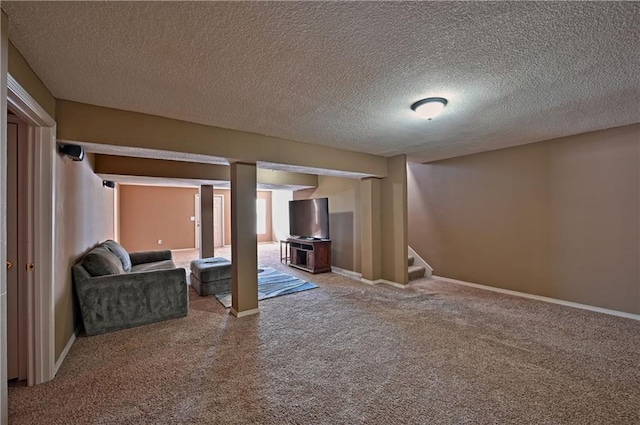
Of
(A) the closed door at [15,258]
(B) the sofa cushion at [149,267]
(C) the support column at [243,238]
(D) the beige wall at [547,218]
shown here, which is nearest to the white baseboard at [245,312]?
(C) the support column at [243,238]

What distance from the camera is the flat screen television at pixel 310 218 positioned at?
5680mm

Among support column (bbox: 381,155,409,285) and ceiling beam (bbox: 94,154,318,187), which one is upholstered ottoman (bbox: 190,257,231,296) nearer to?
ceiling beam (bbox: 94,154,318,187)

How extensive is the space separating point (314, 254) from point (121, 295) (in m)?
3.38

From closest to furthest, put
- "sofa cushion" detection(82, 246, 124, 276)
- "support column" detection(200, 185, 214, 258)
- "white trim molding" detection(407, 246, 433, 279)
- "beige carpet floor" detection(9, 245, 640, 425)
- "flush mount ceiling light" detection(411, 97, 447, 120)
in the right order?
1. "beige carpet floor" detection(9, 245, 640, 425)
2. "flush mount ceiling light" detection(411, 97, 447, 120)
3. "sofa cushion" detection(82, 246, 124, 276)
4. "white trim molding" detection(407, 246, 433, 279)
5. "support column" detection(200, 185, 214, 258)

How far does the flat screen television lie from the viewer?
224 inches

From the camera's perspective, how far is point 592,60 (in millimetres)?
1774

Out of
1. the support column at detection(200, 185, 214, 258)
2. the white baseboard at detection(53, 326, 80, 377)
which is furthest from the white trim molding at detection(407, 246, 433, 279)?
the white baseboard at detection(53, 326, 80, 377)

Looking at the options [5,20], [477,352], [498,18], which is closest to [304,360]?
[477,352]

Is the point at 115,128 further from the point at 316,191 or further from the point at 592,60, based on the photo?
the point at 316,191

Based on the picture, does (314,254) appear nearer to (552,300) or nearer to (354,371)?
(354,371)

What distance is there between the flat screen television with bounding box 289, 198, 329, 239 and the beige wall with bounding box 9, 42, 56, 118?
4.18 m

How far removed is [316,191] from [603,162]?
190 inches

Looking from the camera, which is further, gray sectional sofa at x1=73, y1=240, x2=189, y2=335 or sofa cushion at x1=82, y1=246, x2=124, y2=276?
sofa cushion at x1=82, y1=246, x2=124, y2=276

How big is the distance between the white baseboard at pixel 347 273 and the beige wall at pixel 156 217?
561cm
